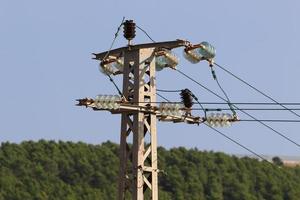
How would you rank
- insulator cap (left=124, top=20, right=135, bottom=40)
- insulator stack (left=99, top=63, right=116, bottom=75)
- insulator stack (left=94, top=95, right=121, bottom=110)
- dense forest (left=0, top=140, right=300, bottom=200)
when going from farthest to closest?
1. dense forest (left=0, top=140, right=300, bottom=200)
2. insulator stack (left=99, top=63, right=116, bottom=75)
3. insulator cap (left=124, top=20, right=135, bottom=40)
4. insulator stack (left=94, top=95, right=121, bottom=110)

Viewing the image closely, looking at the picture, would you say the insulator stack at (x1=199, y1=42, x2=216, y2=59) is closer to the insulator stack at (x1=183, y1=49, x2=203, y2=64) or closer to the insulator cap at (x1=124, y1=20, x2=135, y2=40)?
the insulator stack at (x1=183, y1=49, x2=203, y2=64)

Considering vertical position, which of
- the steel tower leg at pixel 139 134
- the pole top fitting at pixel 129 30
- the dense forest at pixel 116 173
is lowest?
the steel tower leg at pixel 139 134

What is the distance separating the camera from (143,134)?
33.8 meters

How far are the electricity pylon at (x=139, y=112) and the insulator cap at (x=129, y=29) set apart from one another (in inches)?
11.9

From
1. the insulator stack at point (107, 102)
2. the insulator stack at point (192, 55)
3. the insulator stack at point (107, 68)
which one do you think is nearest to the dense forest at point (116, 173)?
the insulator stack at point (107, 68)

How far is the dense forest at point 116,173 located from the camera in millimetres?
149500

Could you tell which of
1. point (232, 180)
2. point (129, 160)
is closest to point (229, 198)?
point (232, 180)

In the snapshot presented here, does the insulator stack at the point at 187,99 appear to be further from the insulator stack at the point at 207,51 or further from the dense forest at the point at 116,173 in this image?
the dense forest at the point at 116,173

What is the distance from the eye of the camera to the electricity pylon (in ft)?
110

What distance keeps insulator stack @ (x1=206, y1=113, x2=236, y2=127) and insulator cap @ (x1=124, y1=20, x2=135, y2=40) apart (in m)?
3.59

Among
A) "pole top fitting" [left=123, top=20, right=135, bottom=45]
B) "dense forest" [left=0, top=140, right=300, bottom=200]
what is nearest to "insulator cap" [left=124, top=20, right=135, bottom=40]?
"pole top fitting" [left=123, top=20, right=135, bottom=45]

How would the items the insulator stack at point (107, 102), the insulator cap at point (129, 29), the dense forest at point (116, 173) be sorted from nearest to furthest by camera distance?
1. the insulator stack at point (107, 102)
2. the insulator cap at point (129, 29)
3. the dense forest at point (116, 173)

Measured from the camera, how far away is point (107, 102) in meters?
32.8

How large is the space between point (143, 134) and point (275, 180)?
13259 centimetres
